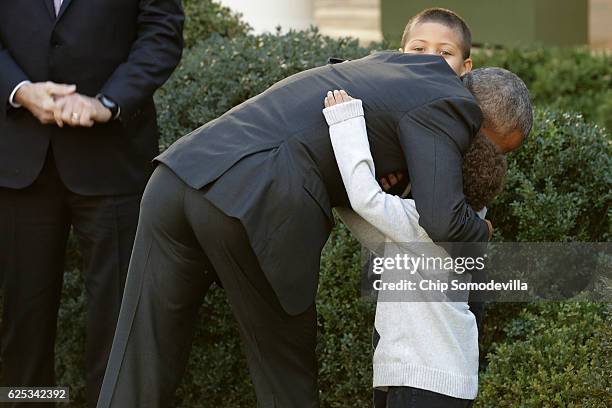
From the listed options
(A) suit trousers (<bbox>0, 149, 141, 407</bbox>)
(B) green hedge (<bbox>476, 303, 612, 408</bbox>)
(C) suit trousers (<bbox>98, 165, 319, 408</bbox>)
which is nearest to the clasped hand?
(A) suit trousers (<bbox>0, 149, 141, 407</bbox>)

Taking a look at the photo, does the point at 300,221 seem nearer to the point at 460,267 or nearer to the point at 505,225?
the point at 460,267

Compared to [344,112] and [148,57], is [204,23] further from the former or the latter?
[344,112]

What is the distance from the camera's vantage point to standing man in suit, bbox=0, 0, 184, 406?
403 cm

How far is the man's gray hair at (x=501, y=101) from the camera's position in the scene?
327cm

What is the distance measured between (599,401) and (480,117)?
1.03 metres

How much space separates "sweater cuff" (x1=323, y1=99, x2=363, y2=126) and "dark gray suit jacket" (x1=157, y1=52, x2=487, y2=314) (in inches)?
1.9

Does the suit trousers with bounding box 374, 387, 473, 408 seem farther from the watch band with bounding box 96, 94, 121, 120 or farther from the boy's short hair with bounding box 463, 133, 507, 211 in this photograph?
the watch band with bounding box 96, 94, 121, 120

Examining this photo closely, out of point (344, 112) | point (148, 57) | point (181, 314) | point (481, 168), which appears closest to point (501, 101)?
point (481, 168)

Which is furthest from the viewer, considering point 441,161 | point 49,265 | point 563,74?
point 563,74

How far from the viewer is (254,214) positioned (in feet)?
10.2

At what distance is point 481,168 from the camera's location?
127 inches

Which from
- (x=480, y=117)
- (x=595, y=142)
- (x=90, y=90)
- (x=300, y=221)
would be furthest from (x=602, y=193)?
(x=90, y=90)

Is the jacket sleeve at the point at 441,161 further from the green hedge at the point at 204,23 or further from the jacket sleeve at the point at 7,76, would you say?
the green hedge at the point at 204,23

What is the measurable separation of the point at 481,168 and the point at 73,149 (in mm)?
1577
